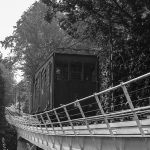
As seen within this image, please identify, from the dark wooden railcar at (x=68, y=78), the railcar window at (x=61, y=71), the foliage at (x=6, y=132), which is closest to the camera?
the dark wooden railcar at (x=68, y=78)

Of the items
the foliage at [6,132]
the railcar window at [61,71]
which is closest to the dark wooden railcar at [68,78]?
the railcar window at [61,71]

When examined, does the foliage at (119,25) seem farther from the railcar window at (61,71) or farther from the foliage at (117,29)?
the railcar window at (61,71)

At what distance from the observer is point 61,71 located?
18.9 metres

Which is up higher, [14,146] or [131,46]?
[131,46]

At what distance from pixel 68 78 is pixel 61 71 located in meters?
0.49

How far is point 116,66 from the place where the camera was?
1945 centimetres

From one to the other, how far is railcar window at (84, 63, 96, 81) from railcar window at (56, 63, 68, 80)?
958 mm

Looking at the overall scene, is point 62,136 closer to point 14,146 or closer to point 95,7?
point 95,7

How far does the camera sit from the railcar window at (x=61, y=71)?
61.3ft

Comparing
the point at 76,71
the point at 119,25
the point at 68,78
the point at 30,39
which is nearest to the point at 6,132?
A: the point at 76,71

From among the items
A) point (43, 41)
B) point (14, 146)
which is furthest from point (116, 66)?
point (43, 41)

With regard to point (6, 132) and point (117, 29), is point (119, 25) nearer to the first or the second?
point (117, 29)

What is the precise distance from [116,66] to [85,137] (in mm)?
10698

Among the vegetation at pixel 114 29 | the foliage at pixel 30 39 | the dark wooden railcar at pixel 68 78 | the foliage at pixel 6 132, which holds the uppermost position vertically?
the foliage at pixel 30 39
